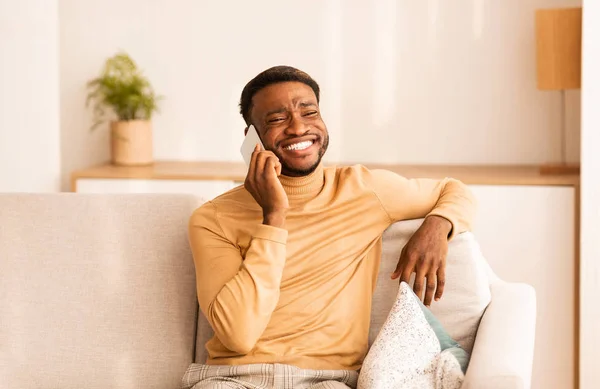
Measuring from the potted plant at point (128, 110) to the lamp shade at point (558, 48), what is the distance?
168 cm

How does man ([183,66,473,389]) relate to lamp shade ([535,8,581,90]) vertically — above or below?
below

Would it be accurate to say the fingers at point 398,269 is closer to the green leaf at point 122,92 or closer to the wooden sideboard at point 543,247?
the wooden sideboard at point 543,247

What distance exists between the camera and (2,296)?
2.34 metres

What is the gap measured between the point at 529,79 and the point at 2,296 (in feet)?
7.59

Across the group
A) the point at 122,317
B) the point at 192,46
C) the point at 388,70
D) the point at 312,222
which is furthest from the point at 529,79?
the point at 122,317

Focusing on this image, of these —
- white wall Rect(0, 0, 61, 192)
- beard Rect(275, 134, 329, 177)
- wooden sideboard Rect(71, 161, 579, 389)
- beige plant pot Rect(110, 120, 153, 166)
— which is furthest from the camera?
beige plant pot Rect(110, 120, 153, 166)

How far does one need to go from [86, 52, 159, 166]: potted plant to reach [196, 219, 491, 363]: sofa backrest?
65.0 inches

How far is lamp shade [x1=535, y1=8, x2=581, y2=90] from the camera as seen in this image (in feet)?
10.6

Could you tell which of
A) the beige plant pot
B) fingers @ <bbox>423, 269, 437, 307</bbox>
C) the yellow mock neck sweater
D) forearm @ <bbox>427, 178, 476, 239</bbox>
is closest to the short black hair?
the yellow mock neck sweater

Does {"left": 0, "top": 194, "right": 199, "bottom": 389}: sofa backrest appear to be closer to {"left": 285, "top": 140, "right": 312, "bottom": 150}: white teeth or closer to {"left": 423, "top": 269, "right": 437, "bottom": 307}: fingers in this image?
{"left": 285, "top": 140, "right": 312, "bottom": 150}: white teeth

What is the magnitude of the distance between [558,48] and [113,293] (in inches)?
75.3

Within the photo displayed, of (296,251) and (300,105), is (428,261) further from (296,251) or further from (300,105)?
(300,105)

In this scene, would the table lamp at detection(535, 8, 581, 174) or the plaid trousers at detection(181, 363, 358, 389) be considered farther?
the table lamp at detection(535, 8, 581, 174)
